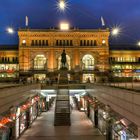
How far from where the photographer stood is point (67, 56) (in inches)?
4577

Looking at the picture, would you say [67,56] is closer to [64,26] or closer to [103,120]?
[64,26]

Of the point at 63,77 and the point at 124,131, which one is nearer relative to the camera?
the point at 124,131

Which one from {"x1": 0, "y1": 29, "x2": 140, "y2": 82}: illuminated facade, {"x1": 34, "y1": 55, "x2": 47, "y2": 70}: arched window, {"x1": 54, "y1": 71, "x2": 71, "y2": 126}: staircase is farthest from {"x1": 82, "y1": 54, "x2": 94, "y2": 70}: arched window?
{"x1": 54, "y1": 71, "x2": 71, "y2": 126}: staircase

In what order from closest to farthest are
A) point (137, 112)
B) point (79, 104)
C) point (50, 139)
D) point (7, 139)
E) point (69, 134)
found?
1. point (137, 112)
2. point (7, 139)
3. point (50, 139)
4. point (69, 134)
5. point (79, 104)

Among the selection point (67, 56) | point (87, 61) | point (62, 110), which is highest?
point (67, 56)

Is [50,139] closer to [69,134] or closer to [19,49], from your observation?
[69,134]

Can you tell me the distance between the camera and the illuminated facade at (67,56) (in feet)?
373

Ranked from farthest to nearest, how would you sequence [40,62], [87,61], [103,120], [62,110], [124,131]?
[87,61] → [40,62] → [62,110] → [103,120] → [124,131]

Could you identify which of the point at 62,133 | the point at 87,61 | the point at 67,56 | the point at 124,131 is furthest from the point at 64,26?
the point at 124,131

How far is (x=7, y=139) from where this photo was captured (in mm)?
26750

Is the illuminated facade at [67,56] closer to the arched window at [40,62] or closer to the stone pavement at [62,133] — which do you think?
the arched window at [40,62]

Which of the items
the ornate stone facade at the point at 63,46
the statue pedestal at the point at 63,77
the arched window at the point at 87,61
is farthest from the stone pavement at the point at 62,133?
the arched window at the point at 87,61

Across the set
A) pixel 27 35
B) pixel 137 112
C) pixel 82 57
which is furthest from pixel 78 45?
pixel 137 112

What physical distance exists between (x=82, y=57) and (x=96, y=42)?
24.9ft
